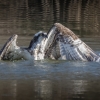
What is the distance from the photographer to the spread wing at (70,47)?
12.5m

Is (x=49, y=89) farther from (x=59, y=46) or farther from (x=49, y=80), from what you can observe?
(x=59, y=46)

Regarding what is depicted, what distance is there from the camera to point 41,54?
12656mm

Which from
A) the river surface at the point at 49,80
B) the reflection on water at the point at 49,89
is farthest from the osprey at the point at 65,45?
the reflection on water at the point at 49,89

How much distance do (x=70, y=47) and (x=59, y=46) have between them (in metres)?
0.24

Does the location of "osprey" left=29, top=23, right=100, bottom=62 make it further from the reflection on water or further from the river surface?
the reflection on water

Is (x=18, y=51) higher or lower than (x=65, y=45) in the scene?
lower

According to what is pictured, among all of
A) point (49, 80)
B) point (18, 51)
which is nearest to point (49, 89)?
point (49, 80)

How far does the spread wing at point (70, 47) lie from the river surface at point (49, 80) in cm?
22

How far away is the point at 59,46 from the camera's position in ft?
41.3

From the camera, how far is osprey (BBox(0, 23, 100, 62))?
41.0 ft

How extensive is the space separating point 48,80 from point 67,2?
2674 cm

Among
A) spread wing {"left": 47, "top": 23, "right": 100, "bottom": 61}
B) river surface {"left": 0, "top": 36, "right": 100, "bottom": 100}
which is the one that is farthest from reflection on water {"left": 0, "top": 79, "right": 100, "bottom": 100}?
spread wing {"left": 47, "top": 23, "right": 100, "bottom": 61}

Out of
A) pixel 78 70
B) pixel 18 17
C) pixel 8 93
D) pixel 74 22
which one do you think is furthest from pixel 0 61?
pixel 18 17

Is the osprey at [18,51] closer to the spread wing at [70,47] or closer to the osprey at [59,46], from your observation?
the osprey at [59,46]
